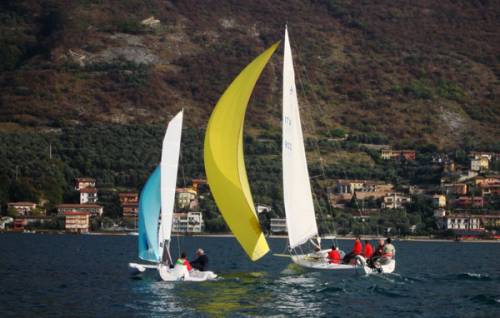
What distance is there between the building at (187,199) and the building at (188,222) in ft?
5.96

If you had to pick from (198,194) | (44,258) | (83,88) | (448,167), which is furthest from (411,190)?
(44,258)

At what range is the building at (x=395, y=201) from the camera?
14675cm

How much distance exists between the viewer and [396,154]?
568 ft

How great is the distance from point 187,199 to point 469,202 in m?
36.4

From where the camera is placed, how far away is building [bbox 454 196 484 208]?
151 meters

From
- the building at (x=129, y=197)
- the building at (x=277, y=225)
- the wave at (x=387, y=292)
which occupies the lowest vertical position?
the wave at (x=387, y=292)

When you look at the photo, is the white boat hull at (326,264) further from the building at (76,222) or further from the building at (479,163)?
the building at (479,163)

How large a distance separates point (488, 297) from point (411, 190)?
376 feet

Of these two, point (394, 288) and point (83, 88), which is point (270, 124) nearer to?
point (83, 88)

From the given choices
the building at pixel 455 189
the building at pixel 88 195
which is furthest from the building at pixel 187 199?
the building at pixel 455 189

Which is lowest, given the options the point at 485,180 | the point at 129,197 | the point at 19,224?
the point at 19,224

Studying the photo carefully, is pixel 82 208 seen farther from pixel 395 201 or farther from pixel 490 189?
pixel 490 189

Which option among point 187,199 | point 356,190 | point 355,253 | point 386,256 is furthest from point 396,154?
→ point 355,253

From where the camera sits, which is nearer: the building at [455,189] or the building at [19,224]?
the building at [19,224]
